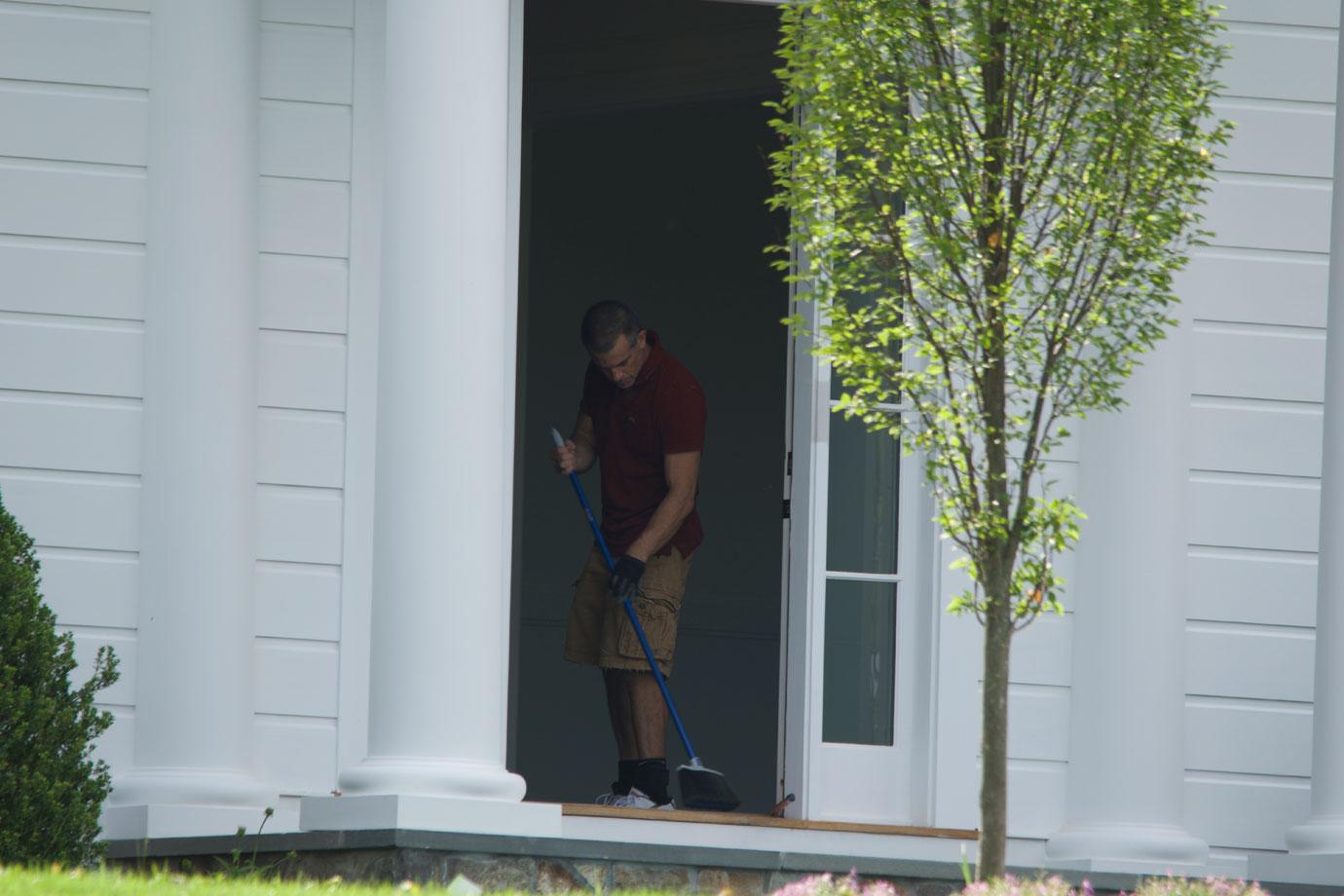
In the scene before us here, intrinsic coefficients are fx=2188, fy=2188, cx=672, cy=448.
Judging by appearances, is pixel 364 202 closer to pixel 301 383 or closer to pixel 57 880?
pixel 301 383

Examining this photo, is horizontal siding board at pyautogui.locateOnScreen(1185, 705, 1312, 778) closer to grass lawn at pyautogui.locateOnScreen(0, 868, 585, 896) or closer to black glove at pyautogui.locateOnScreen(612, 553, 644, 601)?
black glove at pyautogui.locateOnScreen(612, 553, 644, 601)

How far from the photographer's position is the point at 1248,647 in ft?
25.5

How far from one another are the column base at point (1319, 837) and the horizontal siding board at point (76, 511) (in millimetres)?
4005

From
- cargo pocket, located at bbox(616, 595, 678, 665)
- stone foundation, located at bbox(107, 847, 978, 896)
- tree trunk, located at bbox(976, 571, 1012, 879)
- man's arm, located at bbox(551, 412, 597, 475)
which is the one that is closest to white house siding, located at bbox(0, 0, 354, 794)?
stone foundation, located at bbox(107, 847, 978, 896)

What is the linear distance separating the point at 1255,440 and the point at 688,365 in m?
4.82

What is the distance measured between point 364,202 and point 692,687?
16.3ft

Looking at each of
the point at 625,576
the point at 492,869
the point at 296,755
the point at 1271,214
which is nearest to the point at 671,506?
the point at 625,576

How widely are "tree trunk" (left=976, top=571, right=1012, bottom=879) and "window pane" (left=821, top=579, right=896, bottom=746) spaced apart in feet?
8.06

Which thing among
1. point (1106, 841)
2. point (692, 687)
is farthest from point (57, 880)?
point (692, 687)

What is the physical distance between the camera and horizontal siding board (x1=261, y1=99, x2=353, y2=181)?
25.1ft

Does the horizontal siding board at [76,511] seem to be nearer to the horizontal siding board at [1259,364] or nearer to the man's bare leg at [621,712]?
the man's bare leg at [621,712]

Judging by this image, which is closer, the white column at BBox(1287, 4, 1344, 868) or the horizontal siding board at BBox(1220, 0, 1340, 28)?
the white column at BBox(1287, 4, 1344, 868)

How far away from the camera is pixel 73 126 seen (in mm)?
7562

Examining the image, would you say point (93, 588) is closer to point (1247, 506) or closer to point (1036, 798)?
point (1036, 798)
